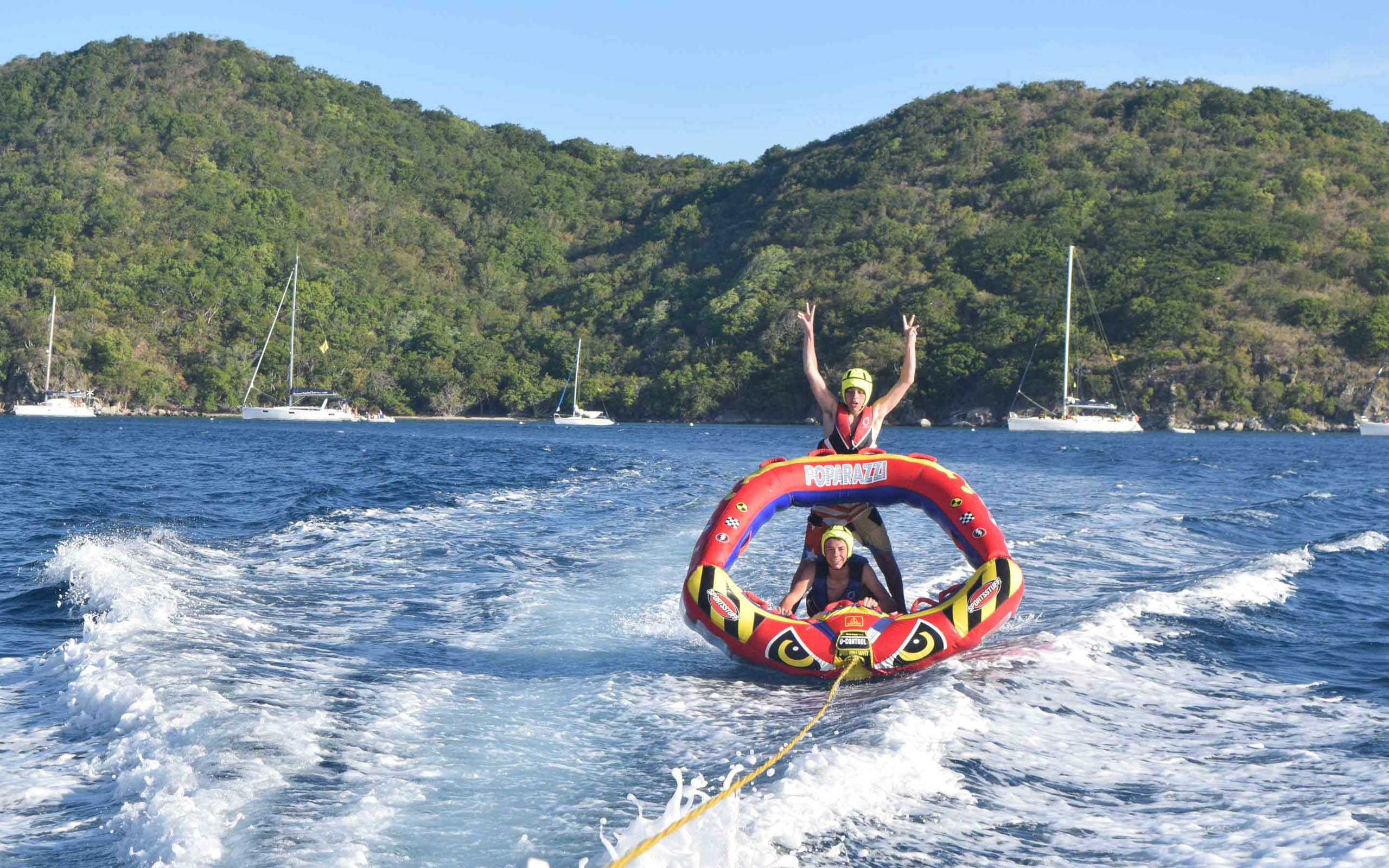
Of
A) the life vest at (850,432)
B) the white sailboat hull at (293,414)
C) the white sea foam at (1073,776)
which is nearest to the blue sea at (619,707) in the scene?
the white sea foam at (1073,776)

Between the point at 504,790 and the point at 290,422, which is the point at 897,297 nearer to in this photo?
the point at 290,422

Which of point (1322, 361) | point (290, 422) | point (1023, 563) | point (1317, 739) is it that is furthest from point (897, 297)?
point (1317, 739)

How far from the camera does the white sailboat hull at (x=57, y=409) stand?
5803 cm

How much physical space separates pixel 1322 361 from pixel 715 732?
62153 mm

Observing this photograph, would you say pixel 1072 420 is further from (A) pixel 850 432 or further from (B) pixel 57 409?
(B) pixel 57 409

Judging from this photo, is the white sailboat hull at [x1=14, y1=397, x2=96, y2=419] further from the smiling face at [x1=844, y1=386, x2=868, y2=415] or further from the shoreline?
the smiling face at [x1=844, y1=386, x2=868, y2=415]

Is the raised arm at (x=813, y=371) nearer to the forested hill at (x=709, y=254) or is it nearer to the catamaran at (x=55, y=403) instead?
the forested hill at (x=709, y=254)

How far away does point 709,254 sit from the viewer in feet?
307

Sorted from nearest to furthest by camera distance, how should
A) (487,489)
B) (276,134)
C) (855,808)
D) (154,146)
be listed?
(855,808)
(487,489)
(154,146)
(276,134)

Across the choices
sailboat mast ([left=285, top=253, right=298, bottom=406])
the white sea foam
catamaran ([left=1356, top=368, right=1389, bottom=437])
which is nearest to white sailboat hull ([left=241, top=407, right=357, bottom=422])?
sailboat mast ([left=285, top=253, right=298, bottom=406])

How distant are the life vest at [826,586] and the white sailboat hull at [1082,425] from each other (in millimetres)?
47762

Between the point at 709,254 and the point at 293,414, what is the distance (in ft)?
140

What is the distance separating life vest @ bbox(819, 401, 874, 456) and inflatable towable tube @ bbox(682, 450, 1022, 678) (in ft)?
0.45

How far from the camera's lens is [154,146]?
3428 inches
